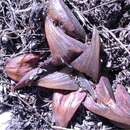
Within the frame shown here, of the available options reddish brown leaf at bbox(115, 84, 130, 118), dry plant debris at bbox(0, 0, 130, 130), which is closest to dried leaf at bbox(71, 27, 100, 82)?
dry plant debris at bbox(0, 0, 130, 130)

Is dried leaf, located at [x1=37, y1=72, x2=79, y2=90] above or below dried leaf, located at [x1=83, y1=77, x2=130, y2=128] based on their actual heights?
above

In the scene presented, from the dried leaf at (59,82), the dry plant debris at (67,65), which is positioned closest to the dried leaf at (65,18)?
the dry plant debris at (67,65)

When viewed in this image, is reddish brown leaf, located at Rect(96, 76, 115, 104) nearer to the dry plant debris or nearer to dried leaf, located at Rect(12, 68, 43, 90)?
the dry plant debris

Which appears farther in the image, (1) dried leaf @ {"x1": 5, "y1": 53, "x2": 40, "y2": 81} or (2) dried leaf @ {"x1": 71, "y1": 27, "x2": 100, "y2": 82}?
(1) dried leaf @ {"x1": 5, "y1": 53, "x2": 40, "y2": 81}

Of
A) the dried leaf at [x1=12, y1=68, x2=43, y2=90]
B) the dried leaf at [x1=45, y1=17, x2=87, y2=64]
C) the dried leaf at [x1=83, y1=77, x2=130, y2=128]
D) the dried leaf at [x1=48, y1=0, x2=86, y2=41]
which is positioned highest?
the dried leaf at [x1=48, y1=0, x2=86, y2=41]

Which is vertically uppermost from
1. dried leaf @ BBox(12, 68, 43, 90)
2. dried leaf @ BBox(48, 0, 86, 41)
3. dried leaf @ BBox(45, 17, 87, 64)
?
dried leaf @ BBox(48, 0, 86, 41)

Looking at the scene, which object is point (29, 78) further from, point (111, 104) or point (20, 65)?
point (111, 104)

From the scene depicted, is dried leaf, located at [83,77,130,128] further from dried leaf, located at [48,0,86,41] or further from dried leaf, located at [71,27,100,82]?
dried leaf, located at [48,0,86,41]

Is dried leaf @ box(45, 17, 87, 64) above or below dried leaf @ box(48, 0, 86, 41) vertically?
below
